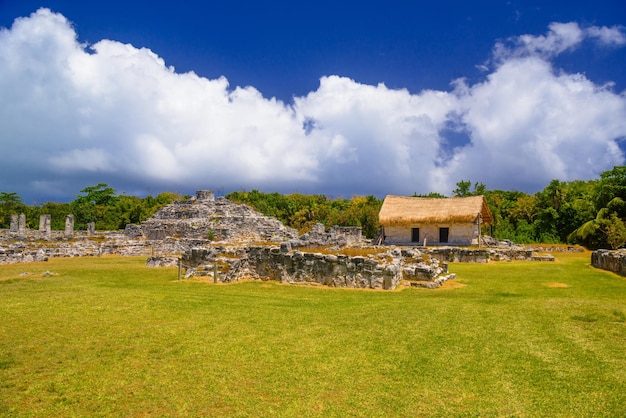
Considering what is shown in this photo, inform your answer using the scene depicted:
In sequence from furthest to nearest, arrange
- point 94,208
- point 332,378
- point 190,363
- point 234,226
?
point 94,208 < point 234,226 < point 190,363 < point 332,378

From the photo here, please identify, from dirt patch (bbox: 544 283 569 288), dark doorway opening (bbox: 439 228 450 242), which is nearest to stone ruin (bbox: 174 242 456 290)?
dirt patch (bbox: 544 283 569 288)

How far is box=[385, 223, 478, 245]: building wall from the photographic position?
92.5 feet

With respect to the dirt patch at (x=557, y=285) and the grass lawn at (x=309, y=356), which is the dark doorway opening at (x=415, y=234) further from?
the grass lawn at (x=309, y=356)

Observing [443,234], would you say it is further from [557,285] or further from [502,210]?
[502,210]

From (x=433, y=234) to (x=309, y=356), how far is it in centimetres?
2489

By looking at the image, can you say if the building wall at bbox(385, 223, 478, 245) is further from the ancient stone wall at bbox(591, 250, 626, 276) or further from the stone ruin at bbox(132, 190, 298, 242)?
the ancient stone wall at bbox(591, 250, 626, 276)

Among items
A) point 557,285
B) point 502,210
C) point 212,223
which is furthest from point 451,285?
point 502,210

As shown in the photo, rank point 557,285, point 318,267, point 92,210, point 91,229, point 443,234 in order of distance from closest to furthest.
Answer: point 557,285
point 318,267
point 443,234
point 91,229
point 92,210

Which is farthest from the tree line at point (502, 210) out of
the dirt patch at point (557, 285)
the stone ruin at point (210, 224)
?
the dirt patch at point (557, 285)

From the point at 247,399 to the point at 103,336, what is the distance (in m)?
3.31

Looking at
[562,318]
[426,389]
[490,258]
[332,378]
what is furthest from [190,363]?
[490,258]

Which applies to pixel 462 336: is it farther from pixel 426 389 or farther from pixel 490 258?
pixel 490 258

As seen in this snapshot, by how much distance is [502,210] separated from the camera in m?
45.4

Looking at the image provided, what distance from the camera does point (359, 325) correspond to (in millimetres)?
7609
